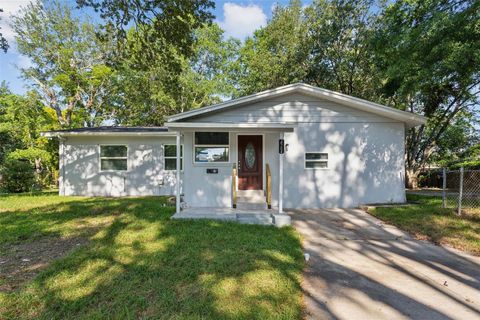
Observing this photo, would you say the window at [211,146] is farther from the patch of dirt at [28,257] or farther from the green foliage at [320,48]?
the green foliage at [320,48]

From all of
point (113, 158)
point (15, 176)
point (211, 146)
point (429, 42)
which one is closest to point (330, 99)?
point (429, 42)

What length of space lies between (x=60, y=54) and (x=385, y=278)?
2305 centimetres

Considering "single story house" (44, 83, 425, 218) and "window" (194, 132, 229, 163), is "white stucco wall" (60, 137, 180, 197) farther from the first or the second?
"window" (194, 132, 229, 163)

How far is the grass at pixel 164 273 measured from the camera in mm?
2805

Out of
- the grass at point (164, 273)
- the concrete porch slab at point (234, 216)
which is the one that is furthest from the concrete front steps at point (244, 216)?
the grass at point (164, 273)

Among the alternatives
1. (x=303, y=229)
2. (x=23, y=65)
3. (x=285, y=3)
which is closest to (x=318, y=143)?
(x=303, y=229)

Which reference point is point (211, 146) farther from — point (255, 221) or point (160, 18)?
point (160, 18)

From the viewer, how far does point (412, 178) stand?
14758 mm

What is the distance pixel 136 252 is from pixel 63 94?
21381mm

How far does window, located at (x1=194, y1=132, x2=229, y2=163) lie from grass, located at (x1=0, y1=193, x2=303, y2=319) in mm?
2152

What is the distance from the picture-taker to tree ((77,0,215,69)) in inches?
242

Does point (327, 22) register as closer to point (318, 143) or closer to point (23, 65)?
point (318, 143)

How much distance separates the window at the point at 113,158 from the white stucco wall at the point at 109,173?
6.7 inches

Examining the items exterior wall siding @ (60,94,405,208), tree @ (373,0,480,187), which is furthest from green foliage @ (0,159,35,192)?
tree @ (373,0,480,187)
